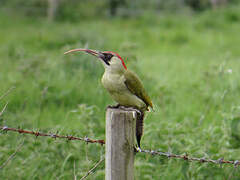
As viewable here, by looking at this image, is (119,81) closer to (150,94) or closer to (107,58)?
(107,58)

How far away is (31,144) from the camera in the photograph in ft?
12.7

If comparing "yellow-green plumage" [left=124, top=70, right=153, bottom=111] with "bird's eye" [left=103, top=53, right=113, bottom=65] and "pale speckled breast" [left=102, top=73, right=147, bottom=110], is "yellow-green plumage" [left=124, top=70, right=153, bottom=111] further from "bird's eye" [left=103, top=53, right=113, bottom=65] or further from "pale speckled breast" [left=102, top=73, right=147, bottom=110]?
"bird's eye" [left=103, top=53, right=113, bottom=65]

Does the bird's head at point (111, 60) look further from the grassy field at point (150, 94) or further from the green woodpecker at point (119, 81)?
the grassy field at point (150, 94)

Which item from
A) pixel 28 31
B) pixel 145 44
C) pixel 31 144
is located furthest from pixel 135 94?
pixel 28 31

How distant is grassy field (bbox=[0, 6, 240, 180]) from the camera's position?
12.0 ft

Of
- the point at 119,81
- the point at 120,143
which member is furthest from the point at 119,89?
the point at 120,143

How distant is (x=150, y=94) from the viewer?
237 inches

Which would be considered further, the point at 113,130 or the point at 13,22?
the point at 13,22

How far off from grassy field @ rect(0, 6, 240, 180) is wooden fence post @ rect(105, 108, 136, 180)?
530mm

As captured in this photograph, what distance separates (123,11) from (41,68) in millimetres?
10561

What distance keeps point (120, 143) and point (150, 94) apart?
12.1 feet

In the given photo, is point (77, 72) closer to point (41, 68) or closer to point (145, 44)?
point (41, 68)

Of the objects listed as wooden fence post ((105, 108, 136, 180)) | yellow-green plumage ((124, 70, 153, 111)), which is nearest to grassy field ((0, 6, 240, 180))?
yellow-green plumage ((124, 70, 153, 111))

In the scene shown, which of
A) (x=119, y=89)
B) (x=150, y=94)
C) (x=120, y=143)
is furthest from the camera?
(x=150, y=94)
